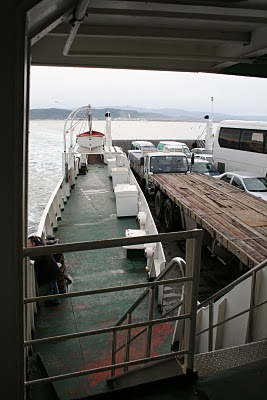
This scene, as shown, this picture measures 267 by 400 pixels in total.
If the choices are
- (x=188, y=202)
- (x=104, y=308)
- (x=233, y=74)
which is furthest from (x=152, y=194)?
(x=233, y=74)

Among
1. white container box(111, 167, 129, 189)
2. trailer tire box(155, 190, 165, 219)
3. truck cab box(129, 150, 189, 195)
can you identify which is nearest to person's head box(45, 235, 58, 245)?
trailer tire box(155, 190, 165, 219)

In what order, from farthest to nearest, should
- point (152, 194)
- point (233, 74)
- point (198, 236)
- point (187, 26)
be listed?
point (152, 194) → point (233, 74) → point (187, 26) → point (198, 236)

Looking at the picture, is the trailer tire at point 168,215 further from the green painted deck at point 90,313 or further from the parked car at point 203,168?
the parked car at point 203,168

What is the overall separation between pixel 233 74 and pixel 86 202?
8024 mm

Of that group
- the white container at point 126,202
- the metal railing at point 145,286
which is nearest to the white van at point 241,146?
the white container at point 126,202

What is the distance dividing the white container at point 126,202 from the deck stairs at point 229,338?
5599 millimetres

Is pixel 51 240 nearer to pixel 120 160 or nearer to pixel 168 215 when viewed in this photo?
pixel 168 215

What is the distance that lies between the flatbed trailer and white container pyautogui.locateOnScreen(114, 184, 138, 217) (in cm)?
94

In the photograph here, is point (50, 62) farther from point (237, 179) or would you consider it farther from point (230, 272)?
point (237, 179)

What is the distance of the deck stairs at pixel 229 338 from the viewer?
7.92 ft

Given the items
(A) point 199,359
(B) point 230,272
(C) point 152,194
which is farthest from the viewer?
(C) point 152,194

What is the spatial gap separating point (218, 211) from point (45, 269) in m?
4.29

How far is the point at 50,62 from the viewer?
323 cm

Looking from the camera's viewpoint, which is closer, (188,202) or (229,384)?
(229,384)
